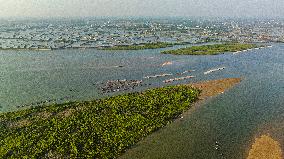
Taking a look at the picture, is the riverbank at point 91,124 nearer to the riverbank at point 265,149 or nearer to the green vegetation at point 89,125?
the green vegetation at point 89,125

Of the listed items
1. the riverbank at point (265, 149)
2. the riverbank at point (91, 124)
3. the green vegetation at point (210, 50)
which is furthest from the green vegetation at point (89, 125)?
the green vegetation at point (210, 50)

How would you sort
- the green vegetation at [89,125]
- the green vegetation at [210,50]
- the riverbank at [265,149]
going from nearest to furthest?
the green vegetation at [89,125] → the riverbank at [265,149] → the green vegetation at [210,50]

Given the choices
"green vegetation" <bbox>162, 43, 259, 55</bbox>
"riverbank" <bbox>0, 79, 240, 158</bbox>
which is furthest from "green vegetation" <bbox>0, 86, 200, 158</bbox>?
"green vegetation" <bbox>162, 43, 259, 55</bbox>

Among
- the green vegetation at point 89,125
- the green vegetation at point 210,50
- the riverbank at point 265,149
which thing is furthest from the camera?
the green vegetation at point 210,50

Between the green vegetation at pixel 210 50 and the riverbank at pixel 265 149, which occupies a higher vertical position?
the green vegetation at pixel 210 50

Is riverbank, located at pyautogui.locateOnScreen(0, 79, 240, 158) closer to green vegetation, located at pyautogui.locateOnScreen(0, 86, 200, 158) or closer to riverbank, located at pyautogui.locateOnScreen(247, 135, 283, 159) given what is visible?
green vegetation, located at pyautogui.locateOnScreen(0, 86, 200, 158)

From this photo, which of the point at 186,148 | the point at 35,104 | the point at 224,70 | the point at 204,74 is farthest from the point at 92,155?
the point at 224,70

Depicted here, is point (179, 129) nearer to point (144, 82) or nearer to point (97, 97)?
point (97, 97)

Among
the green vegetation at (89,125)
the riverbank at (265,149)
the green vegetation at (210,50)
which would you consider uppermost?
the green vegetation at (210,50)
